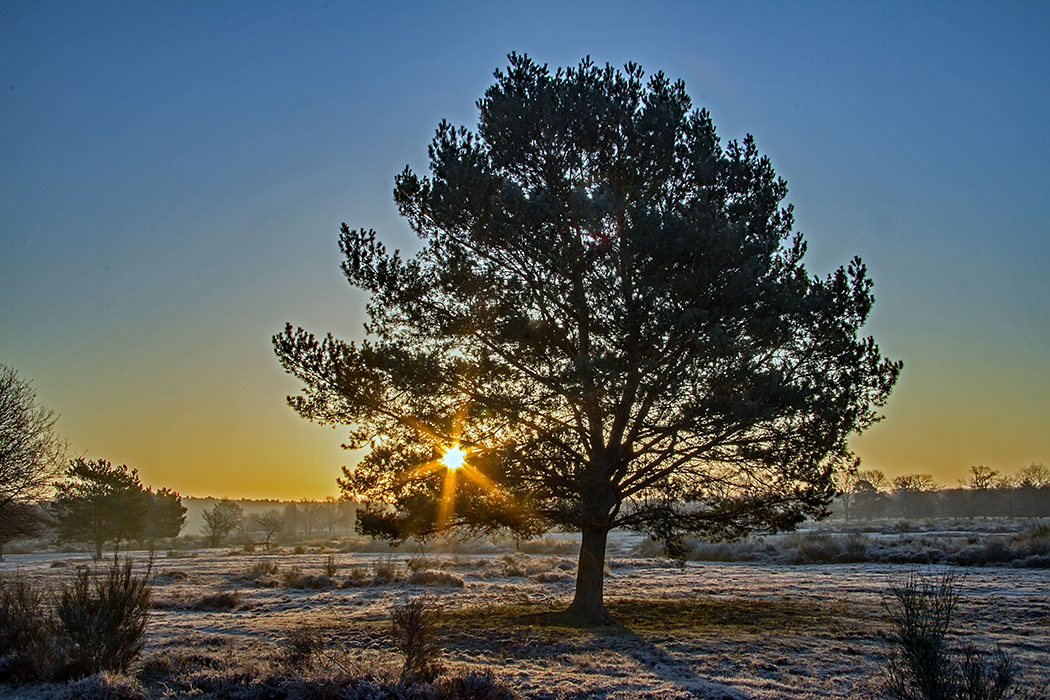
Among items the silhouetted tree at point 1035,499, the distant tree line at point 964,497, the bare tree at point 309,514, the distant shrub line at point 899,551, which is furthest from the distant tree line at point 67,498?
the silhouetted tree at point 1035,499

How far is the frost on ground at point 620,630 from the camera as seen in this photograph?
758 cm

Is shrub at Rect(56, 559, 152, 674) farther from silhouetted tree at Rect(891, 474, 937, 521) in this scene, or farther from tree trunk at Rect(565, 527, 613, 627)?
silhouetted tree at Rect(891, 474, 937, 521)

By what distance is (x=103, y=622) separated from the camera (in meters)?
7.50

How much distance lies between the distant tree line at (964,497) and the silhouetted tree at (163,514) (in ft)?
259

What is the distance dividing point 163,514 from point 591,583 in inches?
2246

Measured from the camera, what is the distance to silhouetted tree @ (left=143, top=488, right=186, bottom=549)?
5512 cm

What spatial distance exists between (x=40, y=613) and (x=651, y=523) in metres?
10.3

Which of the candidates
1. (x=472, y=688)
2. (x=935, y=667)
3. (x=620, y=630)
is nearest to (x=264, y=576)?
(x=620, y=630)

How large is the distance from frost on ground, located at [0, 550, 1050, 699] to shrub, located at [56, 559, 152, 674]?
0.45 metres

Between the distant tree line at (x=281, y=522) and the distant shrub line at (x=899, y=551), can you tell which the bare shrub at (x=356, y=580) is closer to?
the distant shrub line at (x=899, y=551)

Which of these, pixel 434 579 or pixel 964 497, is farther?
pixel 964 497

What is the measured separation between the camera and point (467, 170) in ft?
39.1

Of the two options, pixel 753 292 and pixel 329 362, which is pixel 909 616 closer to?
pixel 753 292

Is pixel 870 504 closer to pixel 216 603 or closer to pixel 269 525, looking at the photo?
pixel 269 525
